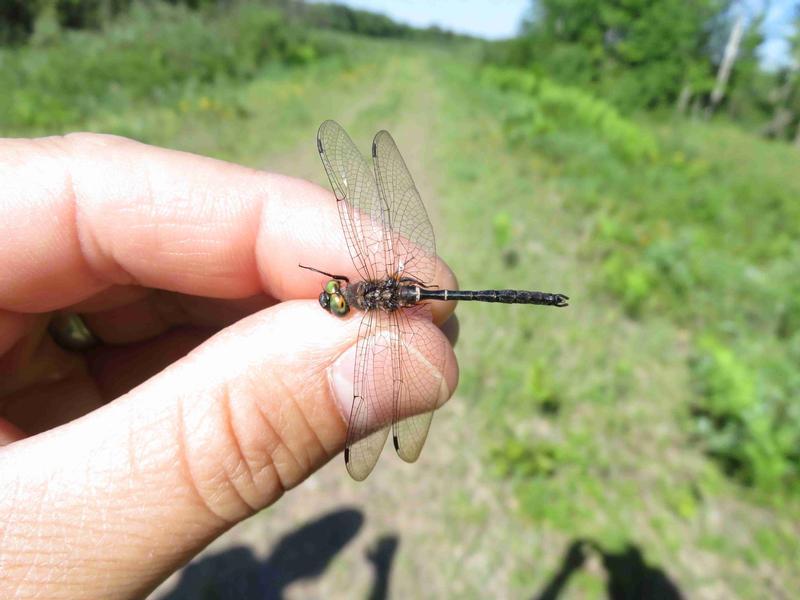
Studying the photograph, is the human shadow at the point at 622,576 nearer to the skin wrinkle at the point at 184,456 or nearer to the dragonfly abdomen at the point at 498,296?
the dragonfly abdomen at the point at 498,296

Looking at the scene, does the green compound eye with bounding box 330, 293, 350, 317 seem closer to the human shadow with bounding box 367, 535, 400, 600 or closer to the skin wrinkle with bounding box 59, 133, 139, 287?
the skin wrinkle with bounding box 59, 133, 139, 287

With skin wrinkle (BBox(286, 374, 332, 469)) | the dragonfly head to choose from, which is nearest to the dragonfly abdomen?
the dragonfly head

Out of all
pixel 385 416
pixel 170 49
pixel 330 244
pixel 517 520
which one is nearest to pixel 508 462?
pixel 517 520

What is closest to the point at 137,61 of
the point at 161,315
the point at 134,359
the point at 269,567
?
the point at 161,315

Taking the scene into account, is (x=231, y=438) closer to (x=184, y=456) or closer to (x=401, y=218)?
(x=184, y=456)

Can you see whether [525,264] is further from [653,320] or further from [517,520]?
[517,520]

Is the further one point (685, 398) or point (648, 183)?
point (648, 183)
